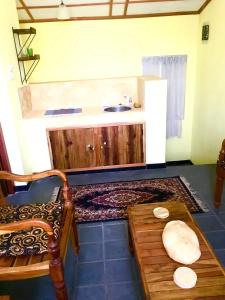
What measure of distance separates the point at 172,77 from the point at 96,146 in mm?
1769

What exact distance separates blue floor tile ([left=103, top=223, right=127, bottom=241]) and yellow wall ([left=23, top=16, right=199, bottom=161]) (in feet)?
8.04

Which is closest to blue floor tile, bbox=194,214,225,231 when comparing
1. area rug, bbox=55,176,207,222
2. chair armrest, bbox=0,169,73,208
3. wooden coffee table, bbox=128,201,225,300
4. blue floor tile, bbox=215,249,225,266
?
area rug, bbox=55,176,207,222

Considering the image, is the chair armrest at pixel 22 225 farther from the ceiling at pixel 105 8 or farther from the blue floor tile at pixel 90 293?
the ceiling at pixel 105 8

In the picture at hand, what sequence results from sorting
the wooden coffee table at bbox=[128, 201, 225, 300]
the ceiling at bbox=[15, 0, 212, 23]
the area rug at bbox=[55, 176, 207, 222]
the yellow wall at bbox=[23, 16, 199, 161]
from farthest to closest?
the yellow wall at bbox=[23, 16, 199, 161]
the ceiling at bbox=[15, 0, 212, 23]
the area rug at bbox=[55, 176, 207, 222]
the wooden coffee table at bbox=[128, 201, 225, 300]

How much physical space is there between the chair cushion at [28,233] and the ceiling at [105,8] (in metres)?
2.63

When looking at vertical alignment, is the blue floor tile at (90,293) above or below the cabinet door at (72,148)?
below

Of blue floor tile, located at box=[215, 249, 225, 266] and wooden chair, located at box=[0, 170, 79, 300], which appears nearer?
wooden chair, located at box=[0, 170, 79, 300]

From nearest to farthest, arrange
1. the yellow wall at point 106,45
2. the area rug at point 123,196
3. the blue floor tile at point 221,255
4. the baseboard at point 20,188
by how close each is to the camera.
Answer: the blue floor tile at point 221,255 → the area rug at point 123,196 → the baseboard at point 20,188 → the yellow wall at point 106,45

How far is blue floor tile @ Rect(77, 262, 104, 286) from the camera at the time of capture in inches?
65.9

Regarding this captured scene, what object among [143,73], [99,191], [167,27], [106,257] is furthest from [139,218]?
[167,27]

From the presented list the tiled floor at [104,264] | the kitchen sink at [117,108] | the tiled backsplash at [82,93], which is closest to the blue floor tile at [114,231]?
the tiled floor at [104,264]

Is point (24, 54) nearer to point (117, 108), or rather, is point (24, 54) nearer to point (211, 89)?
point (117, 108)

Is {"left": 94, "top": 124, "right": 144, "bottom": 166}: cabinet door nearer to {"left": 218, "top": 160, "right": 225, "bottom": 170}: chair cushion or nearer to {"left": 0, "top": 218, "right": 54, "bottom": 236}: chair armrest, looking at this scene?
{"left": 218, "top": 160, "right": 225, "bottom": 170}: chair cushion

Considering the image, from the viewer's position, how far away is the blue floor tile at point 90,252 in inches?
73.9
